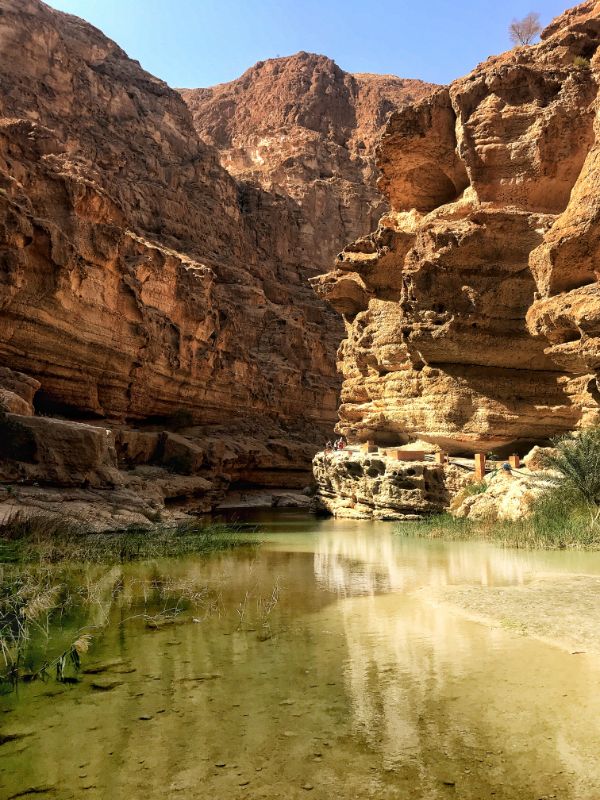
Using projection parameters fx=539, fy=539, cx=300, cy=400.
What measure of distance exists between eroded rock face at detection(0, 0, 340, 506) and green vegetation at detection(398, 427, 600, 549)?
14.5m

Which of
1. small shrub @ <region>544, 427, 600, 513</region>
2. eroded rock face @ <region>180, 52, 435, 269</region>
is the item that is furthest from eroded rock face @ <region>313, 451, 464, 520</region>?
eroded rock face @ <region>180, 52, 435, 269</region>

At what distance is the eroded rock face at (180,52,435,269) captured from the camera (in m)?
62.1

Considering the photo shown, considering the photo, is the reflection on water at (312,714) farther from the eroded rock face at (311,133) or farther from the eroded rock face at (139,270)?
the eroded rock face at (311,133)

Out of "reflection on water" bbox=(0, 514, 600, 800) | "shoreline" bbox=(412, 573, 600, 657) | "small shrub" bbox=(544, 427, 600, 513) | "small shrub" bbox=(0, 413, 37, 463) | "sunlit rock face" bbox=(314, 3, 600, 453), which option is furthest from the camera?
"sunlit rock face" bbox=(314, 3, 600, 453)

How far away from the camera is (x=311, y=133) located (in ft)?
233

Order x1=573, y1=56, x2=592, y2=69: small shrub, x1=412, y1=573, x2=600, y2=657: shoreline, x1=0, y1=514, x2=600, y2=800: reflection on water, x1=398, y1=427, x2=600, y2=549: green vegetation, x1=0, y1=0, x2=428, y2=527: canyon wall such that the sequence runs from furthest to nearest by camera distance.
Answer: x1=0, y1=0, x2=428, y2=527: canyon wall
x1=573, y1=56, x2=592, y2=69: small shrub
x1=398, y1=427, x2=600, y2=549: green vegetation
x1=412, y1=573, x2=600, y2=657: shoreline
x1=0, y1=514, x2=600, y2=800: reflection on water

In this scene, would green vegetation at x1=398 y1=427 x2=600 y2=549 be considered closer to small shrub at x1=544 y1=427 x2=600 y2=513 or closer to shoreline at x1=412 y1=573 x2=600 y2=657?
small shrub at x1=544 y1=427 x2=600 y2=513

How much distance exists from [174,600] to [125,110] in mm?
56689

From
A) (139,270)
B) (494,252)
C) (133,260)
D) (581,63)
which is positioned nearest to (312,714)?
(494,252)

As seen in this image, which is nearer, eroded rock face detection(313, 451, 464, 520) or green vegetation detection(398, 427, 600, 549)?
green vegetation detection(398, 427, 600, 549)

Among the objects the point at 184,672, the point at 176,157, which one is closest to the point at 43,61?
the point at 176,157

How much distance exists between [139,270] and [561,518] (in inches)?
1112

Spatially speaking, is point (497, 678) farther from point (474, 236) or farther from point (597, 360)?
point (474, 236)

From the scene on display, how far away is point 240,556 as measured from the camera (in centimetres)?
1044
